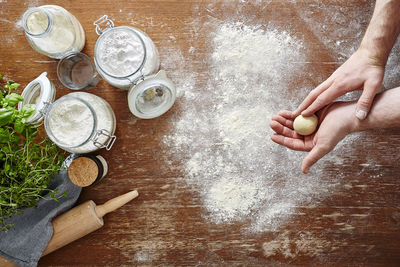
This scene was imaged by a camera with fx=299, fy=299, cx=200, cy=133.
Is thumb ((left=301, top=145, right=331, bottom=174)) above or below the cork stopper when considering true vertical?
above

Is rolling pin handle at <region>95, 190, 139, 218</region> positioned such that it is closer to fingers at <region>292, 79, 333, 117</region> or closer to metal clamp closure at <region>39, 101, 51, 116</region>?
metal clamp closure at <region>39, 101, 51, 116</region>

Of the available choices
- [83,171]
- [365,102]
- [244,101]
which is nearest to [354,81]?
[365,102]

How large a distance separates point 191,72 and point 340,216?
80 cm

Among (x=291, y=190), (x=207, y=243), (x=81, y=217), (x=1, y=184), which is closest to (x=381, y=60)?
(x=291, y=190)

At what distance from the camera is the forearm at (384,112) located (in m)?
0.93

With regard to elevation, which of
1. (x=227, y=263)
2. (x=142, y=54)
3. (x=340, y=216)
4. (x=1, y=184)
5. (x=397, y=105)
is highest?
(x=142, y=54)

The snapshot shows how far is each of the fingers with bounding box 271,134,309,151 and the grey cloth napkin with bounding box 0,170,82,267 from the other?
75 centimetres

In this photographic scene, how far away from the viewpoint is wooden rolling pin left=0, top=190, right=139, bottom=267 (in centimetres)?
109

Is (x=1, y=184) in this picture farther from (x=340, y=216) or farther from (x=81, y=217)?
(x=340, y=216)

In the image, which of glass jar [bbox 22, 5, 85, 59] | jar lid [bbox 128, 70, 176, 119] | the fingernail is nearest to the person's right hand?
the fingernail

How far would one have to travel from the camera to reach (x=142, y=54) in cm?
98

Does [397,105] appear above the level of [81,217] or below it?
above

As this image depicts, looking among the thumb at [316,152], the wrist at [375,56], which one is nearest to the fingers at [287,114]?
the thumb at [316,152]

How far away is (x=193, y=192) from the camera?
3.79ft
